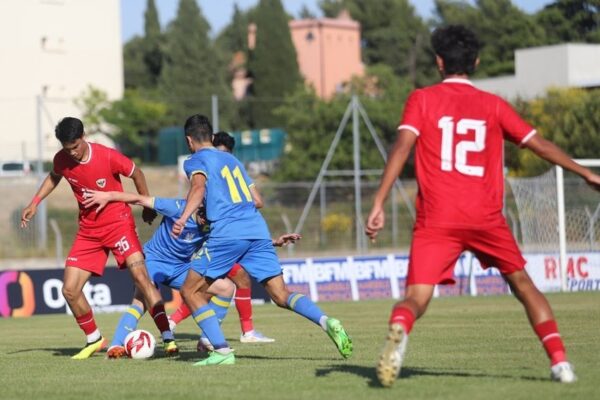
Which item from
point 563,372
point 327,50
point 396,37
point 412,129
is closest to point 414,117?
point 412,129

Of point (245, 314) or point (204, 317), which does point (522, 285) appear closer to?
point (204, 317)

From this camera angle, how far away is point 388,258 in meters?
26.7

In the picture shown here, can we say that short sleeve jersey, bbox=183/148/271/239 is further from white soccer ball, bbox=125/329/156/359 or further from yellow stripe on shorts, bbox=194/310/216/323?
white soccer ball, bbox=125/329/156/359

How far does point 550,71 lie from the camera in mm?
55062

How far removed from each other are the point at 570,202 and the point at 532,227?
1.95 metres

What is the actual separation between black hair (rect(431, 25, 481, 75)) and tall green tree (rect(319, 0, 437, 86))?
76.7 metres

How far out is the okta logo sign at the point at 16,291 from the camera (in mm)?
23688

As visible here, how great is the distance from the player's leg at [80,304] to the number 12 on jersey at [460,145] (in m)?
4.90

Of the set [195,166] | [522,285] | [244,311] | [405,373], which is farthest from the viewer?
[244,311]

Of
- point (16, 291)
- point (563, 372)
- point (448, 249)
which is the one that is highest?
point (448, 249)

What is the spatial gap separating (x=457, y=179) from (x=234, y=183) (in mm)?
2832

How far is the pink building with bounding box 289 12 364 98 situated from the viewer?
90562 mm

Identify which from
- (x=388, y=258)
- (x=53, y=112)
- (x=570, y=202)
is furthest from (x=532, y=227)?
(x=53, y=112)

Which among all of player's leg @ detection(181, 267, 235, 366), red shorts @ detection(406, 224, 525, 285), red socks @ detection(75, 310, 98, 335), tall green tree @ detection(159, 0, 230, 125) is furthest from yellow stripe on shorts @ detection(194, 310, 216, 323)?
tall green tree @ detection(159, 0, 230, 125)
